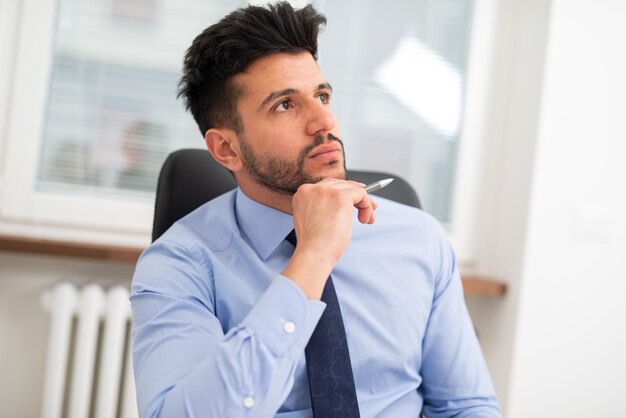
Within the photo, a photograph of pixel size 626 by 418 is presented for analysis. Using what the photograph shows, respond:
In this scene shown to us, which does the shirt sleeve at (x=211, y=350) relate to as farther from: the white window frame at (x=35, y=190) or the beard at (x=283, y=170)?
the white window frame at (x=35, y=190)

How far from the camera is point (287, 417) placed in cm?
94

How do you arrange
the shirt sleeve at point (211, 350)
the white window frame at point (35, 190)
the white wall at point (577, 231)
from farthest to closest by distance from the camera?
the white wall at point (577, 231), the white window frame at point (35, 190), the shirt sleeve at point (211, 350)

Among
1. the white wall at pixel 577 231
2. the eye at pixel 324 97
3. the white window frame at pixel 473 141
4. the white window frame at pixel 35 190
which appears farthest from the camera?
the white window frame at pixel 473 141

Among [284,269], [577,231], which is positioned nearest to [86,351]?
[284,269]

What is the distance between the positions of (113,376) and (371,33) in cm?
140

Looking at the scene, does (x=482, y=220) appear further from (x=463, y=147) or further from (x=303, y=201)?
(x=303, y=201)

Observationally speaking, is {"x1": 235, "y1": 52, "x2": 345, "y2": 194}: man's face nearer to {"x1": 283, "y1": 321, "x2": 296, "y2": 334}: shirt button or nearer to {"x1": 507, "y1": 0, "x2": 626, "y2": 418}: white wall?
{"x1": 283, "y1": 321, "x2": 296, "y2": 334}: shirt button

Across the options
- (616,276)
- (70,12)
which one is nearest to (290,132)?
(70,12)

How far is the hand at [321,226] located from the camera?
88 cm

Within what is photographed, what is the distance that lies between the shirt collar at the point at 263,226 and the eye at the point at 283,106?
18 cm

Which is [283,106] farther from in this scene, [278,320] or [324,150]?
[278,320]

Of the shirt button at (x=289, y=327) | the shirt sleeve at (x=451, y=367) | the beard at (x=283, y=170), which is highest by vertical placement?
Result: the beard at (x=283, y=170)

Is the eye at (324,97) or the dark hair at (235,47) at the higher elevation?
the dark hair at (235,47)

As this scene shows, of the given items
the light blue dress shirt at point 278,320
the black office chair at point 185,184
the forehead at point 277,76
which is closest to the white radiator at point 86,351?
the black office chair at point 185,184
